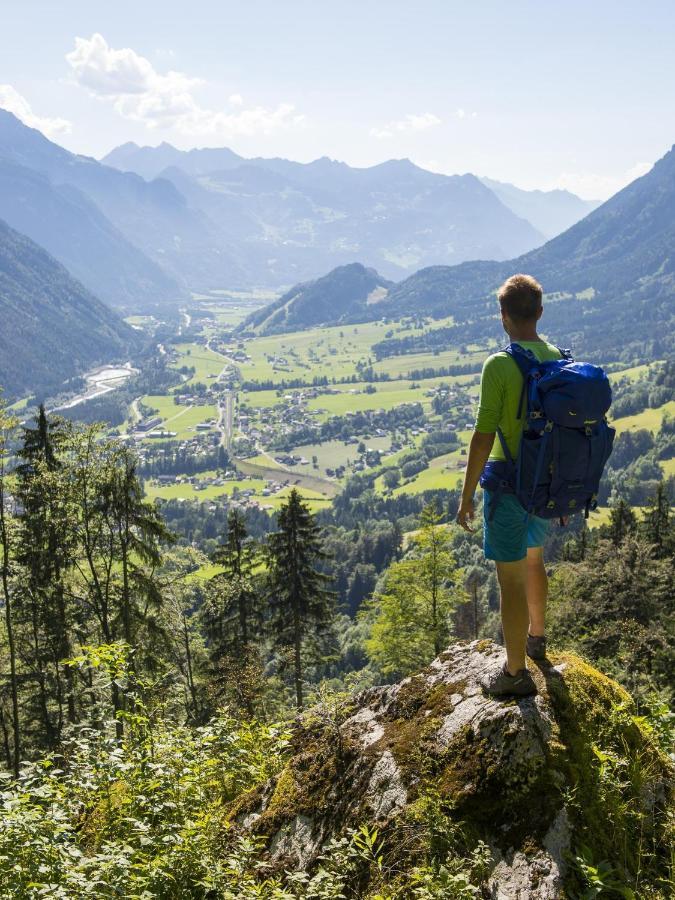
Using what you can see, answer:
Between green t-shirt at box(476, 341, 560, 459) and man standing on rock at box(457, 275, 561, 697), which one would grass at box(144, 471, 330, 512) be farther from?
green t-shirt at box(476, 341, 560, 459)

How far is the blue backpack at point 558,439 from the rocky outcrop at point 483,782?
1.69m

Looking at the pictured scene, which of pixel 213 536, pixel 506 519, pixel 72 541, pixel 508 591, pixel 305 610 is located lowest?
pixel 213 536

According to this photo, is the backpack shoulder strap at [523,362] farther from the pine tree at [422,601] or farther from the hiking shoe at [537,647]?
the pine tree at [422,601]

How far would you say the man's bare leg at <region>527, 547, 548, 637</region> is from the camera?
19.5 ft

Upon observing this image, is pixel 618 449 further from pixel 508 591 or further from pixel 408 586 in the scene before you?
pixel 508 591

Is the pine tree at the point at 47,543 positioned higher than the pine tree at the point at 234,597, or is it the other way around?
the pine tree at the point at 47,543

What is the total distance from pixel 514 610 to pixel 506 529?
72cm

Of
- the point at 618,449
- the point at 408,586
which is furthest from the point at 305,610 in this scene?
the point at 618,449

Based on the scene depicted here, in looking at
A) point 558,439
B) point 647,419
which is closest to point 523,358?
point 558,439

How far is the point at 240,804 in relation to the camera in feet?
21.4

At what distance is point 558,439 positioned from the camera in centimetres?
503

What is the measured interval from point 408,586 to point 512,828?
800 inches

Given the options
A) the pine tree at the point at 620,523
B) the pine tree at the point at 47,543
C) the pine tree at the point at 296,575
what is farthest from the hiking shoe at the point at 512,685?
the pine tree at the point at 620,523

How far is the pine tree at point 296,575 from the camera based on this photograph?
27.5m
